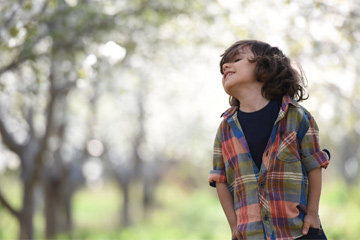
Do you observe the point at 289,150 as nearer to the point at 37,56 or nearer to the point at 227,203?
the point at 227,203

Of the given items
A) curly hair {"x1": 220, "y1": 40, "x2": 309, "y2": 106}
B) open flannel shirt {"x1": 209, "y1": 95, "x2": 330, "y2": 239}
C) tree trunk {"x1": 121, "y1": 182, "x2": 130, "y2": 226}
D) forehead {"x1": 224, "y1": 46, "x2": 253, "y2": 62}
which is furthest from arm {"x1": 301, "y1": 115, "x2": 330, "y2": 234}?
tree trunk {"x1": 121, "y1": 182, "x2": 130, "y2": 226}

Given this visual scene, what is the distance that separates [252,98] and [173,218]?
24.2m

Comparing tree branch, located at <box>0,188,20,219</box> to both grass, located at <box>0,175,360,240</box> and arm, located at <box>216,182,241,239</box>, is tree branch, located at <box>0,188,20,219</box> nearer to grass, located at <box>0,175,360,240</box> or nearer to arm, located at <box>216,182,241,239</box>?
grass, located at <box>0,175,360,240</box>

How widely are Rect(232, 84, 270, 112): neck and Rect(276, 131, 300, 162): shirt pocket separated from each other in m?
0.24

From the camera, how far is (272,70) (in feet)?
8.52

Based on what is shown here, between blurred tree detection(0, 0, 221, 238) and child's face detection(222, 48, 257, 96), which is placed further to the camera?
blurred tree detection(0, 0, 221, 238)

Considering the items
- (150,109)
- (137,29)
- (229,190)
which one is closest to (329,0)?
(137,29)

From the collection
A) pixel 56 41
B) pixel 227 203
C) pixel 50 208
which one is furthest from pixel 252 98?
pixel 50 208

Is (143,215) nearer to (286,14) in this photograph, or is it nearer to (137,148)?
(137,148)

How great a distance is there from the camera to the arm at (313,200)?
93.4 inches

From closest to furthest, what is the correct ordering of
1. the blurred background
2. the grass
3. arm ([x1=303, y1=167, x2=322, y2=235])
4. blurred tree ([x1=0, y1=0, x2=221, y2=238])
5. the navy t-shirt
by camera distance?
1. arm ([x1=303, y1=167, x2=322, y2=235])
2. the navy t-shirt
3. blurred tree ([x1=0, y1=0, x2=221, y2=238])
4. the blurred background
5. the grass

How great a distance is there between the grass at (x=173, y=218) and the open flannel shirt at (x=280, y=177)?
934 cm

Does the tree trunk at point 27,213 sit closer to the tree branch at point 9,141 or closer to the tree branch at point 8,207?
the tree branch at point 8,207

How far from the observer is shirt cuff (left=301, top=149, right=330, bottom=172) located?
2422mm
